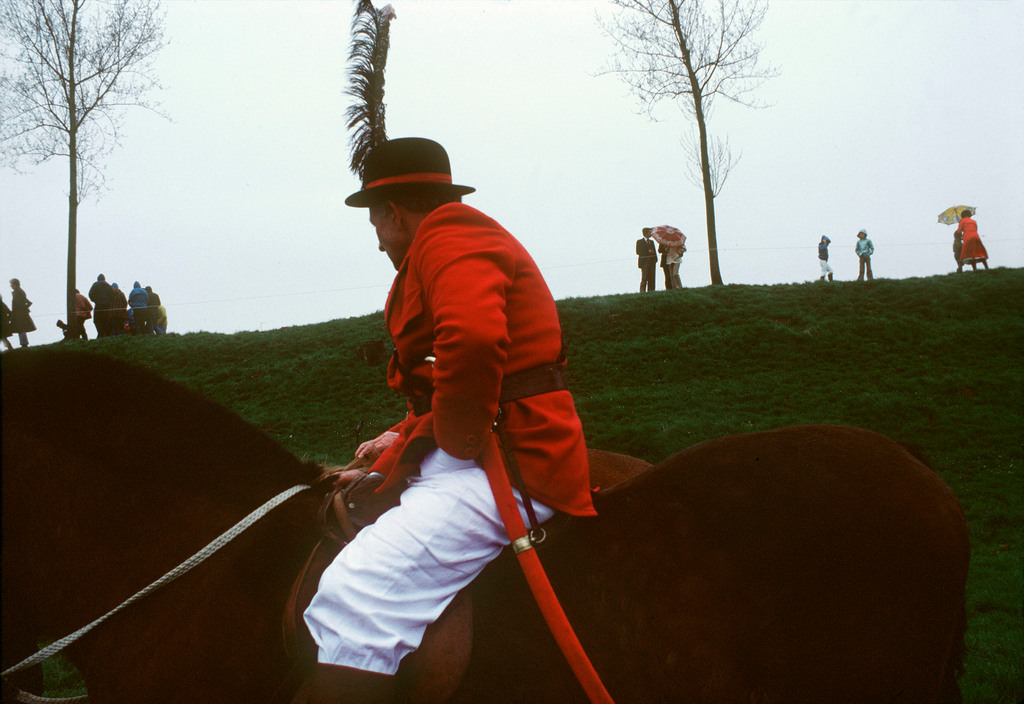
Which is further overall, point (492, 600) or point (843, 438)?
point (843, 438)

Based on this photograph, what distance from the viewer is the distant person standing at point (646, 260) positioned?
19.4 metres

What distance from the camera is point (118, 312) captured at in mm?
18656

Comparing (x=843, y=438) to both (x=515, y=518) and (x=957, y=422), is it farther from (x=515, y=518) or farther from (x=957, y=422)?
(x=957, y=422)

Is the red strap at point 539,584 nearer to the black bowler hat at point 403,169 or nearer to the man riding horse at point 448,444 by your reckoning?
the man riding horse at point 448,444

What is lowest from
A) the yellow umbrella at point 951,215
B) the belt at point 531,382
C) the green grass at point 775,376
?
the green grass at point 775,376

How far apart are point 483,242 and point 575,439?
0.66 m

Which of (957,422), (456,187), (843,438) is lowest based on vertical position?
(957,422)

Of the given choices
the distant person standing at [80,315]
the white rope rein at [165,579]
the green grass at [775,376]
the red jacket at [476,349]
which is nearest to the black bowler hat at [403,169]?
the red jacket at [476,349]

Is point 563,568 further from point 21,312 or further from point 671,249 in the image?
point 21,312

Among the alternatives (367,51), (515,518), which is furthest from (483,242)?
(367,51)

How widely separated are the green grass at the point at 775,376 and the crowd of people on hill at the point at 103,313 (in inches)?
165

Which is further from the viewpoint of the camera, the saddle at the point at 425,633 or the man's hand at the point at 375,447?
the man's hand at the point at 375,447

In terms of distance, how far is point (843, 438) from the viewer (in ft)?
7.39

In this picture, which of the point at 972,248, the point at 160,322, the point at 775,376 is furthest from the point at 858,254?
the point at 160,322
